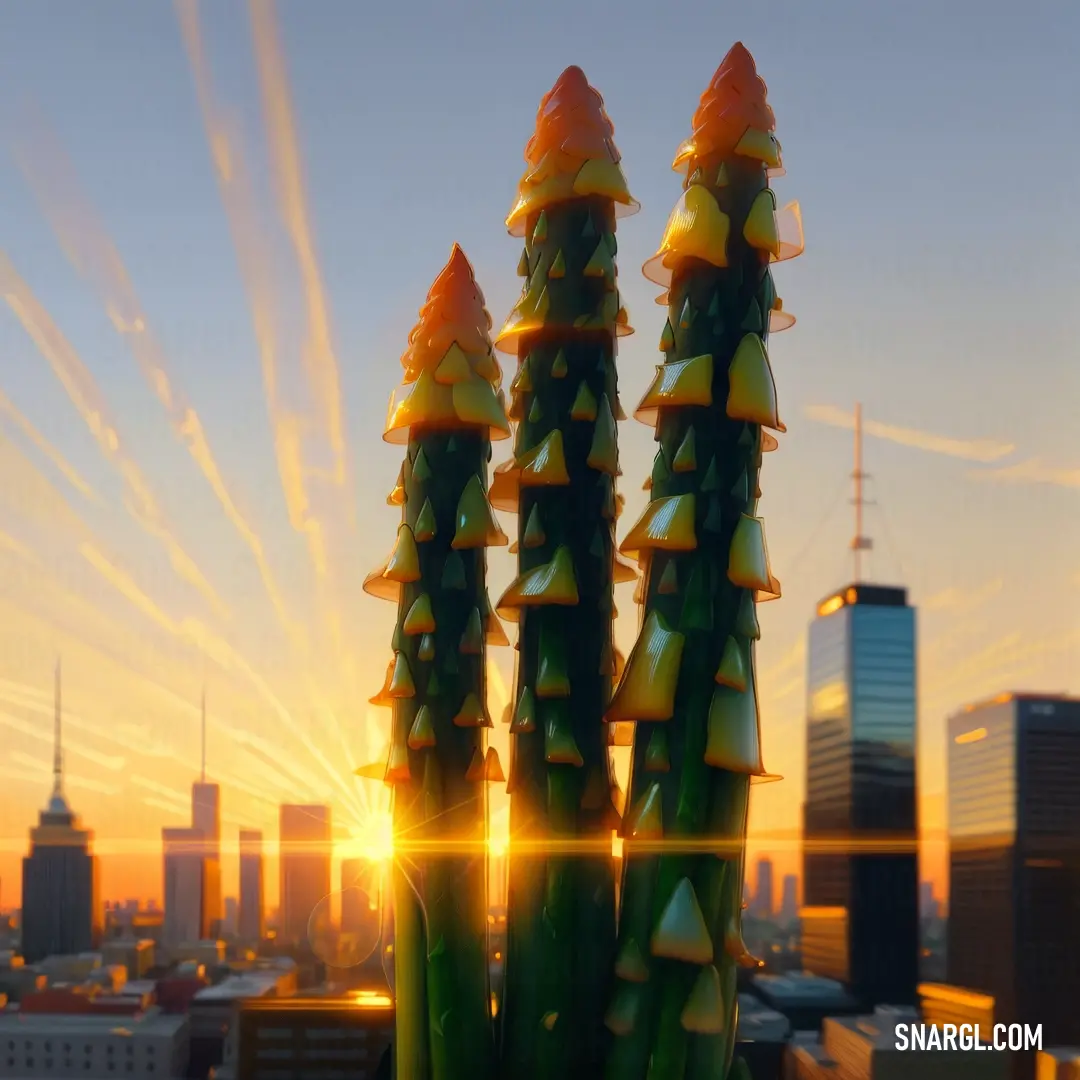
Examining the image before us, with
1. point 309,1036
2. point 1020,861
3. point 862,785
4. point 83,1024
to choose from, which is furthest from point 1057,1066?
point 862,785

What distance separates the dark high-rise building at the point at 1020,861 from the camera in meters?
47.4

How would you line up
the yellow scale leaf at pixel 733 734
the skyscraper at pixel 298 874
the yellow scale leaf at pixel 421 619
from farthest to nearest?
the skyscraper at pixel 298 874 < the yellow scale leaf at pixel 421 619 < the yellow scale leaf at pixel 733 734

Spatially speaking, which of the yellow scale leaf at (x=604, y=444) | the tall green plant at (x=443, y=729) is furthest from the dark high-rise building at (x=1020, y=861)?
the yellow scale leaf at (x=604, y=444)

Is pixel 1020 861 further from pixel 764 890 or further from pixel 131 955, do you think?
pixel 131 955

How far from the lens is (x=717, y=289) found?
6.26 m

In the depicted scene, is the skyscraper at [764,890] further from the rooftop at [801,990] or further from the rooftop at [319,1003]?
the rooftop at [319,1003]

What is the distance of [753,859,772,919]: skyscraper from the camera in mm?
57047

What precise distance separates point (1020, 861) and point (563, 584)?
48046 mm

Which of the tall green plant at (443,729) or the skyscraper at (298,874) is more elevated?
the tall green plant at (443,729)

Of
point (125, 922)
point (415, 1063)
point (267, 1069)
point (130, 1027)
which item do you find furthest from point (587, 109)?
point (125, 922)

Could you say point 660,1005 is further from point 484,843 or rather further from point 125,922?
point 125,922

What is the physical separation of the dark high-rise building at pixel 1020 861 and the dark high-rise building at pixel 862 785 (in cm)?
751

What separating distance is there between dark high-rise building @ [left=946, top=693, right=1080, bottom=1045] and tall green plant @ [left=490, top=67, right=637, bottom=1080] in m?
44.3

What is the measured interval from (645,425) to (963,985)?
50716 millimetres
